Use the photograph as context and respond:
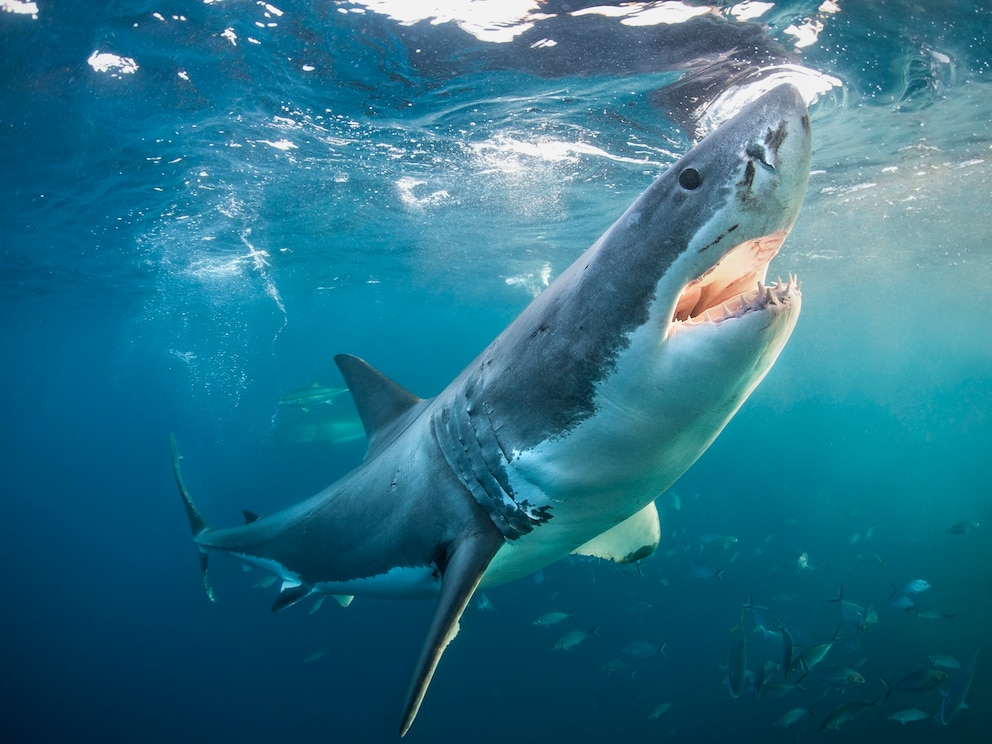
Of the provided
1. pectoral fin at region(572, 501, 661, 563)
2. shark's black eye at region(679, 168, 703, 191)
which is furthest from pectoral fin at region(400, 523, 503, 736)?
shark's black eye at region(679, 168, 703, 191)

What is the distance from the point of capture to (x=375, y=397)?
183 inches

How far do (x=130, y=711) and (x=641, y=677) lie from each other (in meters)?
16.4

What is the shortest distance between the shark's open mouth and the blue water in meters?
6.20

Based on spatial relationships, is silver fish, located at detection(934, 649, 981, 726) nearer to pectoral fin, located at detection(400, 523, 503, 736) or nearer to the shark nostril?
pectoral fin, located at detection(400, 523, 503, 736)

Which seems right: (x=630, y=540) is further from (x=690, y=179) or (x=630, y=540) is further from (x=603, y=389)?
(x=690, y=179)

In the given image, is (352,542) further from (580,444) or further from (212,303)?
(212,303)

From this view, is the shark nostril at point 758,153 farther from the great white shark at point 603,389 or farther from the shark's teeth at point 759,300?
the shark's teeth at point 759,300

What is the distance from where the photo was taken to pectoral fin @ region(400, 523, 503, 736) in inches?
89.5

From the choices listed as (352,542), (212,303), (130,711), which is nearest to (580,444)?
(352,542)

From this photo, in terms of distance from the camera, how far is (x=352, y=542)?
3.64 meters

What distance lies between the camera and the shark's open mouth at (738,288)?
72.4 inches

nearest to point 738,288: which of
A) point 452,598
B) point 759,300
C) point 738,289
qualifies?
point 738,289

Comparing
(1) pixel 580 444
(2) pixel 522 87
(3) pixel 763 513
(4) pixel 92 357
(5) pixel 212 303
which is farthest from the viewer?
(4) pixel 92 357

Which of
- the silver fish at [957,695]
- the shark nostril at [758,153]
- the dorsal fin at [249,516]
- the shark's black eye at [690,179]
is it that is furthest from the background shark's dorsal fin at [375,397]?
the silver fish at [957,695]
